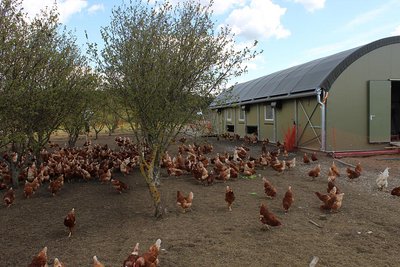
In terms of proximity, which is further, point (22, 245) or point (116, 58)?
point (116, 58)

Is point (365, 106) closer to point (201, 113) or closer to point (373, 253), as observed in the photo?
point (201, 113)

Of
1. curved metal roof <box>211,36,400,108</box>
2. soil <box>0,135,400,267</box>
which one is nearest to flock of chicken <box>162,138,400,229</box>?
soil <box>0,135,400,267</box>

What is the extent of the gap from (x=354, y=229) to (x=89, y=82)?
9437 mm

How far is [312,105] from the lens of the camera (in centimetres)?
1798

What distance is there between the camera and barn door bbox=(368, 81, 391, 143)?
55.9 ft

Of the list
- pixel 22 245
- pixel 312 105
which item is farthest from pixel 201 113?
pixel 312 105

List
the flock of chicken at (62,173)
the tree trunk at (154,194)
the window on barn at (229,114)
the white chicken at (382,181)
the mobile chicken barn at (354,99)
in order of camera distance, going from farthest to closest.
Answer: the window on barn at (229,114), the mobile chicken barn at (354,99), the flock of chicken at (62,173), the white chicken at (382,181), the tree trunk at (154,194)

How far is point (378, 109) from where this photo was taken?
675 inches

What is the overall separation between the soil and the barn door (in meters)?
7.09

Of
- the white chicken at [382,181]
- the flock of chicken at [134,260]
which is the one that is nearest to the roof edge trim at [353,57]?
the white chicken at [382,181]

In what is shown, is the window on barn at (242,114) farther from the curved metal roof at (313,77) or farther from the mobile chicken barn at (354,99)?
the mobile chicken barn at (354,99)

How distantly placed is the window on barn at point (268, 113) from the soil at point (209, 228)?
40.2ft

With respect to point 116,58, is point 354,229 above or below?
below

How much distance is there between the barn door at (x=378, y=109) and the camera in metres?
17.0
